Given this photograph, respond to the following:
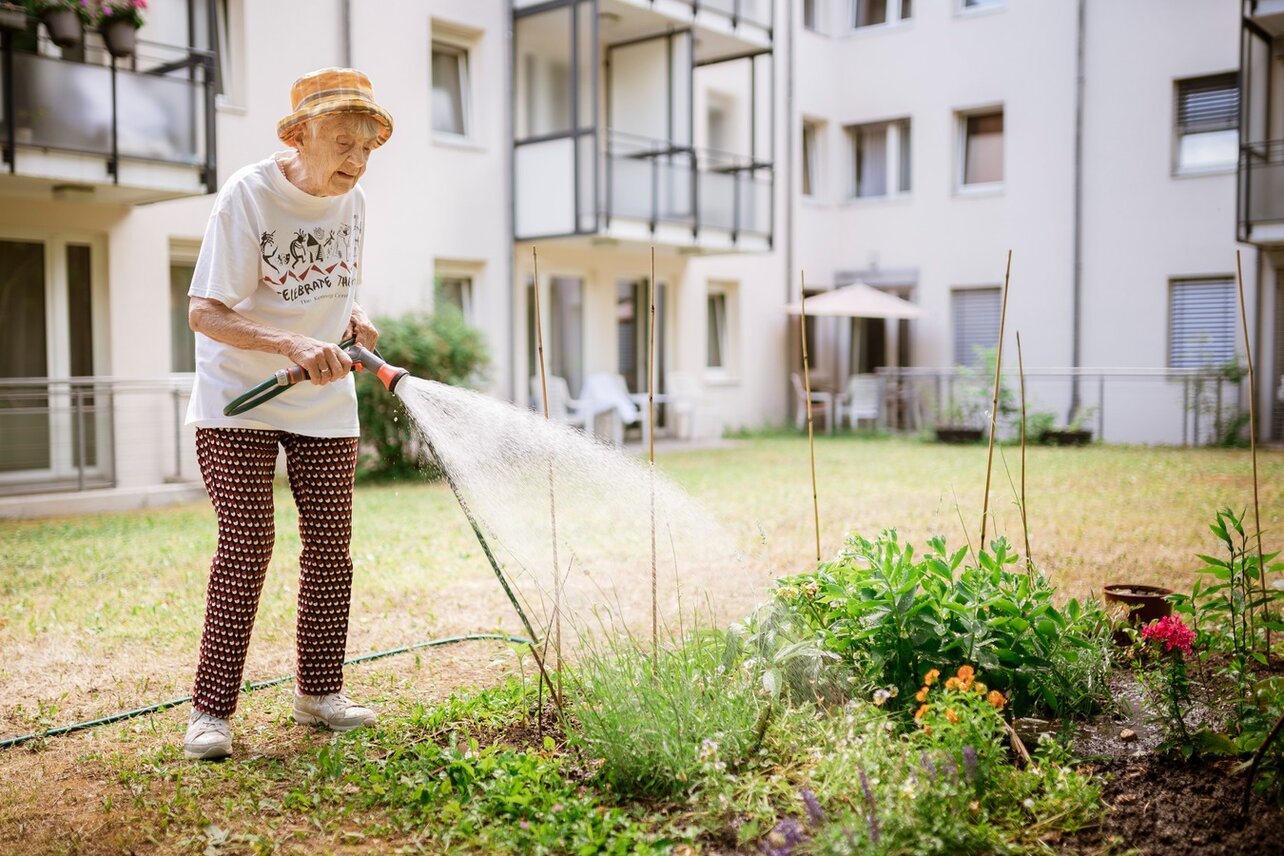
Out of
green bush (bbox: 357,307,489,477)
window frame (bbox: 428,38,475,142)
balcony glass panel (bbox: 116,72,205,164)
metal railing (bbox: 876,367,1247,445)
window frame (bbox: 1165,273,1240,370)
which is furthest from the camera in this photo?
window frame (bbox: 1165,273,1240,370)

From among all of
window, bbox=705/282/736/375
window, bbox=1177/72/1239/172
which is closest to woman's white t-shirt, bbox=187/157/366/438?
window, bbox=705/282/736/375

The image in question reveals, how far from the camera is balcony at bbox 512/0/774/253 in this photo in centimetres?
1495

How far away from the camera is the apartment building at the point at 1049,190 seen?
1742cm

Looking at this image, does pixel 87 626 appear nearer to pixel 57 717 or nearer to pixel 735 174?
pixel 57 717

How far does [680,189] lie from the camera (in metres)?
16.2

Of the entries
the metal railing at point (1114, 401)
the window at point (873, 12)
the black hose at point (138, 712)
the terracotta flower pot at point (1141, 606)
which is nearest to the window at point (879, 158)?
the window at point (873, 12)

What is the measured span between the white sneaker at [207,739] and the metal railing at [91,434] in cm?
773

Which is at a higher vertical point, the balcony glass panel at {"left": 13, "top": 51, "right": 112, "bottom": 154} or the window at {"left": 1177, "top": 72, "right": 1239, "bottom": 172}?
the window at {"left": 1177, "top": 72, "right": 1239, "bottom": 172}

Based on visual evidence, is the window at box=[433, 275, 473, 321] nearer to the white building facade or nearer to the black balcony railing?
the white building facade

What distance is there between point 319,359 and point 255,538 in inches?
25.1

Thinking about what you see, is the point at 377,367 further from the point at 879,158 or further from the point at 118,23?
the point at 879,158

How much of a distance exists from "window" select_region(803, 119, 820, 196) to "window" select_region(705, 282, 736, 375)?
314cm

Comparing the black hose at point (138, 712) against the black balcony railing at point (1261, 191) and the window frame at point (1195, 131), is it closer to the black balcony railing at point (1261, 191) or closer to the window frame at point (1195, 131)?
the black balcony railing at point (1261, 191)

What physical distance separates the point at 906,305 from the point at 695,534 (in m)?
12.6
